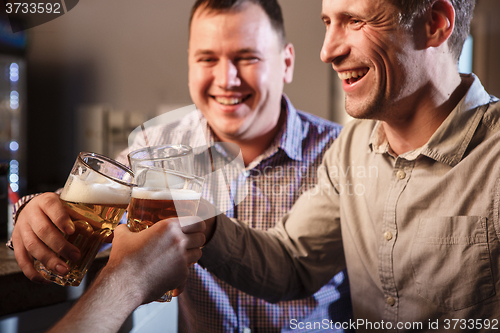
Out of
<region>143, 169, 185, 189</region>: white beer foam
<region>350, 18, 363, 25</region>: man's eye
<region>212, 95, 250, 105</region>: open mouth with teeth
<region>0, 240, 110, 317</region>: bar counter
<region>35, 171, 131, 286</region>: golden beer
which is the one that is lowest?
<region>0, 240, 110, 317</region>: bar counter

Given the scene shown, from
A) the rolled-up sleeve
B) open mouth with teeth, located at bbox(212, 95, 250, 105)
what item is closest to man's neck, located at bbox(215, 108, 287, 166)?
open mouth with teeth, located at bbox(212, 95, 250, 105)

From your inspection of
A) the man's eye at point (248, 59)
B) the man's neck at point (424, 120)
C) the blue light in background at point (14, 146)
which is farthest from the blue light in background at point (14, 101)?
the man's neck at point (424, 120)

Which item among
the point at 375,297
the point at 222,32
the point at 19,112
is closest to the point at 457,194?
the point at 375,297

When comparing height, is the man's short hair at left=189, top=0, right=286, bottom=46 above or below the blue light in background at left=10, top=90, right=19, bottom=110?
above

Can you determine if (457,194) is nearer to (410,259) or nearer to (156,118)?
(410,259)

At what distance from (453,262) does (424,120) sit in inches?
11.1

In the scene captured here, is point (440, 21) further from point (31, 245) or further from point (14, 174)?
point (14, 174)

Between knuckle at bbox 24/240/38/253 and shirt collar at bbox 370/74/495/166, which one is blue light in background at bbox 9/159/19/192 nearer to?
knuckle at bbox 24/240/38/253

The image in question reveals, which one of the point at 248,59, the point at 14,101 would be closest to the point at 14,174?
the point at 14,101

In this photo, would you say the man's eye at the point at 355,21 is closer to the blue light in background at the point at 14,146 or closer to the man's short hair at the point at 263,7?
the man's short hair at the point at 263,7

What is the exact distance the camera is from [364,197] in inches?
33.9

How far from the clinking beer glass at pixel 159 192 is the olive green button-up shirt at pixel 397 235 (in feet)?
0.66

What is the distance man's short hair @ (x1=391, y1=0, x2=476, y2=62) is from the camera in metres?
0.72

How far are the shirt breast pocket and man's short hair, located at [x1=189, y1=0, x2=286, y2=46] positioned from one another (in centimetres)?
71
